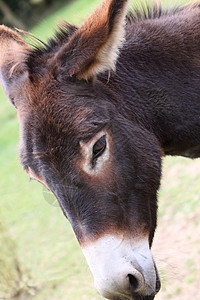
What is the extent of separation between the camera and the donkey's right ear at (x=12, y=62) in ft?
10.3

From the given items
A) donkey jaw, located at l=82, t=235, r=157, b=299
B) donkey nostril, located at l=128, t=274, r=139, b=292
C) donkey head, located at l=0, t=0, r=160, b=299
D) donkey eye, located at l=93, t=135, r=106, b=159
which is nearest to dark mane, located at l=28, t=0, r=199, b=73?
donkey head, located at l=0, t=0, r=160, b=299

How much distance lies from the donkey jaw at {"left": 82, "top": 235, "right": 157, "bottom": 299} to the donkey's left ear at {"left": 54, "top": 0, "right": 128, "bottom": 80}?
114cm

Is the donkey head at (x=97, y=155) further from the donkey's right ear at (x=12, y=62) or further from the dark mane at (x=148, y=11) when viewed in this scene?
the dark mane at (x=148, y=11)

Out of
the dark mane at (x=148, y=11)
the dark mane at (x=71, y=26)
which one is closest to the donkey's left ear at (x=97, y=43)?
the dark mane at (x=71, y=26)

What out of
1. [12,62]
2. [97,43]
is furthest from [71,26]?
[97,43]

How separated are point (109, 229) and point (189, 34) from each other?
1.71 m

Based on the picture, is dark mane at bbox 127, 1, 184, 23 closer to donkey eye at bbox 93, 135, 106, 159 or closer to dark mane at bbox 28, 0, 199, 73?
dark mane at bbox 28, 0, 199, 73

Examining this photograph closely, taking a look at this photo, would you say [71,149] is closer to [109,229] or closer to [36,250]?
[109,229]

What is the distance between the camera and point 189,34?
3338 mm

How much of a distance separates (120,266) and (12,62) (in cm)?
187

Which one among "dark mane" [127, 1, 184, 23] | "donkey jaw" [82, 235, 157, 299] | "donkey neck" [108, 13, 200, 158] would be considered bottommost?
"donkey jaw" [82, 235, 157, 299]

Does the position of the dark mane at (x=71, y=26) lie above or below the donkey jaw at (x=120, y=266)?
above

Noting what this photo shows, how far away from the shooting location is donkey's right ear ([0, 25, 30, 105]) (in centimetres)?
312

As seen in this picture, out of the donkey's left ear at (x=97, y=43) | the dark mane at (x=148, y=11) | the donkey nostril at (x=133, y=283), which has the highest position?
the donkey's left ear at (x=97, y=43)
